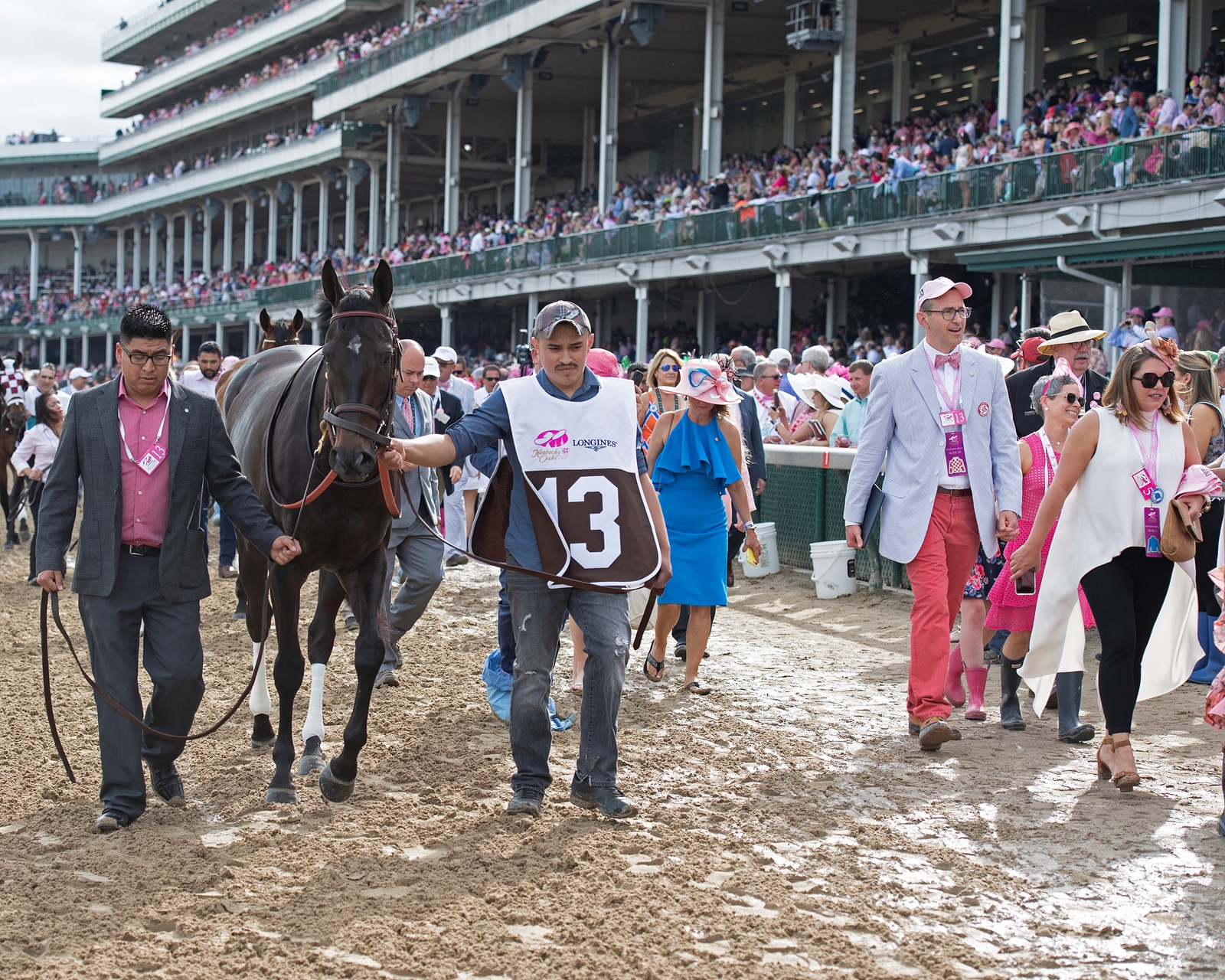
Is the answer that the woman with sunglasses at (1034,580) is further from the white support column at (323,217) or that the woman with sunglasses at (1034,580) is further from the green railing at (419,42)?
the white support column at (323,217)

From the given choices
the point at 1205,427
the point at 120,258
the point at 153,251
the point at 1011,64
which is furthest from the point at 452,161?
the point at 1205,427

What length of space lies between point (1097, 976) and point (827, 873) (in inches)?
37.6

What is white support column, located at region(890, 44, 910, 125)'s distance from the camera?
31359 millimetres

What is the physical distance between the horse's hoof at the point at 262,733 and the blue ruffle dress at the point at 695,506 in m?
2.21

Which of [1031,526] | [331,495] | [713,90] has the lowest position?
[1031,526]

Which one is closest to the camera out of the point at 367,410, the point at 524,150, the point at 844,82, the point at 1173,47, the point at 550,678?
the point at 367,410

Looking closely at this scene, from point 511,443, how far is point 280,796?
5.22ft

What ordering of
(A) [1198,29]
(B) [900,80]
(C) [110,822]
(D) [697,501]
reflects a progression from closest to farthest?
1. (C) [110,822]
2. (D) [697,501]
3. (A) [1198,29]
4. (B) [900,80]

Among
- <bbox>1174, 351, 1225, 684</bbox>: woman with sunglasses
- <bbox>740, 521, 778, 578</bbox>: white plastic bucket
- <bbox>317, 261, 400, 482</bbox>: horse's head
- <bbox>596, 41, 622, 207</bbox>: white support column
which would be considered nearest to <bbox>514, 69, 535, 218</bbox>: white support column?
<bbox>596, 41, 622, 207</bbox>: white support column

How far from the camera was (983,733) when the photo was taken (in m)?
6.19

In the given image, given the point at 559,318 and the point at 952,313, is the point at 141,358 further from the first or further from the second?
the point at 952,313

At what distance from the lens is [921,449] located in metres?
5.90

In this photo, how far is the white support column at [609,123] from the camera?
105ft

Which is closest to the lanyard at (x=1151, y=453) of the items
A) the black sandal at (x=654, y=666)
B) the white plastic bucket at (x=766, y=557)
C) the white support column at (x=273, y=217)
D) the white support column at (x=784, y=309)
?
the black sandal at (x=654, y=666)
